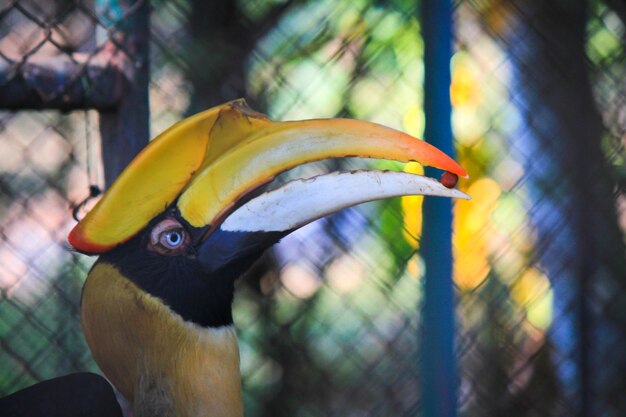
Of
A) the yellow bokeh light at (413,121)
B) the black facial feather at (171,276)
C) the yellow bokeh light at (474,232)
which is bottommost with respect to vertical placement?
the black facial feather at (171,276)

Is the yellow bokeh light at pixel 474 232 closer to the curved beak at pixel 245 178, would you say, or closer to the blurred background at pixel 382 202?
the blurred background at pixel 382 202

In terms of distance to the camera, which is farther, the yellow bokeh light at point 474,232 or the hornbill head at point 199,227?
the yellow bokeh light at point 474,232

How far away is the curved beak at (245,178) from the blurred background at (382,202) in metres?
0.21

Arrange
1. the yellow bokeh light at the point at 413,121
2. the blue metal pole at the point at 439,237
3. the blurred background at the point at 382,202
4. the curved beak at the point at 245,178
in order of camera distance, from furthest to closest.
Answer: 1. the yellow bokeh light at the point at 413,121
2. the blurred background at the point at 382,202
3. the blue metal pole at the point at 439,237
4. the curved beak at the point at 245,178

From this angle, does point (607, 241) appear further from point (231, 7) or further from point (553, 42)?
point (231, 7)

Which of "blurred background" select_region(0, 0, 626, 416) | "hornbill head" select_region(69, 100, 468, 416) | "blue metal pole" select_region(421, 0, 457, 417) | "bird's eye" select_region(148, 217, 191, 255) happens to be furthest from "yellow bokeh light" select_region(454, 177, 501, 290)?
"bird's eye" select_region(148, 217, 191, 255)

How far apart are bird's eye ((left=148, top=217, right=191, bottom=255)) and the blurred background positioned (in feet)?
0.77

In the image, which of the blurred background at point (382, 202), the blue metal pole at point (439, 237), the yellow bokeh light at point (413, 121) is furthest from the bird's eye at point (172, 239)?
the yellow bokeh light at point (413, 121)

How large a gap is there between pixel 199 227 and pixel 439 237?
43cm

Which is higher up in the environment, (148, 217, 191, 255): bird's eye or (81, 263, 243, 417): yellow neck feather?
(148, 217, 191, 255): bird's eye

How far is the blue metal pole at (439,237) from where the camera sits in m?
1.39

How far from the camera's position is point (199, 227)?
118 centimetres

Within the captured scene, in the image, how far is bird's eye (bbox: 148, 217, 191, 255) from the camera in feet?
3.94

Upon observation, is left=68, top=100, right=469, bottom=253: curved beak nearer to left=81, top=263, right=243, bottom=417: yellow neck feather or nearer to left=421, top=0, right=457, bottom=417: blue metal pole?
left=81, top=263, right=243, bottom=417: yellow neck feather
